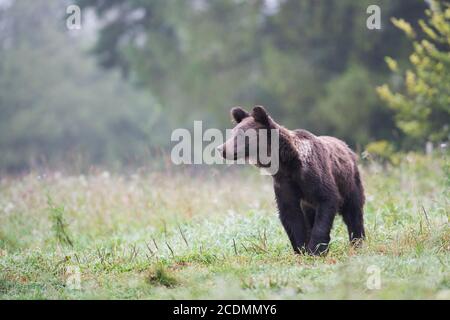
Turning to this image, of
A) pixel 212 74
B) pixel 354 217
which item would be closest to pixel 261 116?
pixel 354 217

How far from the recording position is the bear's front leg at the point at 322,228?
7.26 meters

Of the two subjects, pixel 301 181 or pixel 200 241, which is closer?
pixel 301 181

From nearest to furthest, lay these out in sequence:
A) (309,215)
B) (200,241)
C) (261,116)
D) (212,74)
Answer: (261,116) → (309,215) → (200,241) → (212,74)

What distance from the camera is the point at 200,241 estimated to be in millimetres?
8648

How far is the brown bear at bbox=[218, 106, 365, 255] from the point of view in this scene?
7.27 metres

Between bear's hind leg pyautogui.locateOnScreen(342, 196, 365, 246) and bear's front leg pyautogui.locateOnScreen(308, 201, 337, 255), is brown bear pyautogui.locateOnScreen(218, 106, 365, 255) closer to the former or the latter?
bear's front leg pyautogui.locateOnScreen(308, 201, 337, 255)

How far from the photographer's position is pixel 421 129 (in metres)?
15.4

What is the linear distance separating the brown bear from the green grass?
303 mm

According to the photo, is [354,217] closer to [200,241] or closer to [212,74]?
[200,241]

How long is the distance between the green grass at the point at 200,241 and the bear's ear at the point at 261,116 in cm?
148

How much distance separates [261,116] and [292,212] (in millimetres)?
1109
